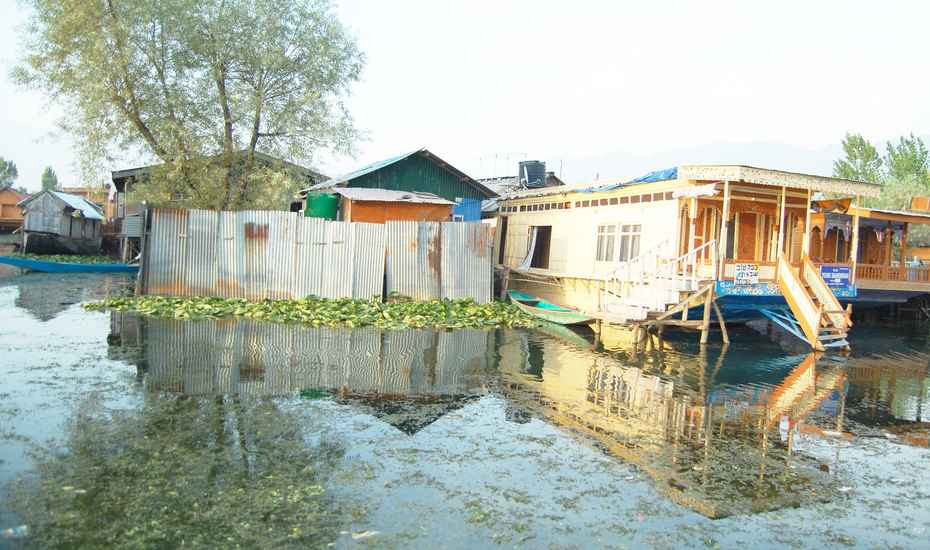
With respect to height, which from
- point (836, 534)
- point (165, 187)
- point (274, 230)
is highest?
point (165, 187)

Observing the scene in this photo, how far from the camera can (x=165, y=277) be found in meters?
17.5

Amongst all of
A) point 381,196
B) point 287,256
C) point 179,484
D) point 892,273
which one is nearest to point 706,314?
point 381,196

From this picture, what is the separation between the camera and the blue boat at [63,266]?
27422 mm

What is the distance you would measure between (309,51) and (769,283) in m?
17.3

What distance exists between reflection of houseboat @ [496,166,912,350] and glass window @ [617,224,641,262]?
30mm

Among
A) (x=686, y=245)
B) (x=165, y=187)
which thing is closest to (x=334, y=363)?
(x=686, y=245)

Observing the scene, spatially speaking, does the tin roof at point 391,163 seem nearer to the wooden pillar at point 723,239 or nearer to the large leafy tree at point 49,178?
the wooden pillar at point 723,239

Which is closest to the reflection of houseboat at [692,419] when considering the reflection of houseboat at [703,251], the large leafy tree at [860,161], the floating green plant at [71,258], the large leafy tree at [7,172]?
the reflection of houseboat at [703,251]

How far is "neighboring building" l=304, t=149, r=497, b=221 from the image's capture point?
23.2 meters

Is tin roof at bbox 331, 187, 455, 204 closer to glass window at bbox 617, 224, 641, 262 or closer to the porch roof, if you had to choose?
glass window at bbox 617, 224, 641, 262

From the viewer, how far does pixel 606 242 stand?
20672 millimetres

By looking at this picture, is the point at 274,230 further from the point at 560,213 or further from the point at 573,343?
the point at 560,213

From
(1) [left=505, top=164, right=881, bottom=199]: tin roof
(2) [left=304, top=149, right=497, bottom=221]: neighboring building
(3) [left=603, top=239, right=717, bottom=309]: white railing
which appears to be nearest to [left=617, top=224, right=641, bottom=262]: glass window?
(3) [left=603, top=239, right=717, bottom=309]: white railing

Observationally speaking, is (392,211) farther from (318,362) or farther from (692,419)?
(692,419)
